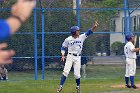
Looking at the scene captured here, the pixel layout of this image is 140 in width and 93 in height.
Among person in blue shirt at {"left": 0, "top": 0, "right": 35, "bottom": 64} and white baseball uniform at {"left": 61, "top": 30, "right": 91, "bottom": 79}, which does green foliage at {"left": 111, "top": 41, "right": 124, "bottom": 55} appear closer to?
white baseball uniform at {"left": 61, "top": 30, "right": 91, "bottom": 79}

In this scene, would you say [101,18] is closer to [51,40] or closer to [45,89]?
[51,40]

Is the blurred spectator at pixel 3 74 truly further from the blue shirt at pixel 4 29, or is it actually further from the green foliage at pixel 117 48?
the blue shirt at pixel 4 29

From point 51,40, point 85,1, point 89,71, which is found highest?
point 85,1

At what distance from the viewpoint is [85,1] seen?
78.0 ft

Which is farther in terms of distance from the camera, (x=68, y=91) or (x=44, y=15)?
(x=44, y=15)

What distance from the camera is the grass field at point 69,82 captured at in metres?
13.0

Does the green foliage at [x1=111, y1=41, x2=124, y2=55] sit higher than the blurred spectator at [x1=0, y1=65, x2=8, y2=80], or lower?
higher

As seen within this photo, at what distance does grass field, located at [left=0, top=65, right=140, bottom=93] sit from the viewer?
13.0m

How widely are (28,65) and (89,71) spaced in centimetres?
324

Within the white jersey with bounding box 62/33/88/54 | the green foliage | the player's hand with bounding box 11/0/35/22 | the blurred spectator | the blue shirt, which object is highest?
the player's hand with bounding box 11/0/35/22

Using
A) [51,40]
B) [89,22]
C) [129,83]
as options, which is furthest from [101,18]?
[129,83]

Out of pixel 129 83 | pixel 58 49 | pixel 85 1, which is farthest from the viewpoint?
pixel 85 1

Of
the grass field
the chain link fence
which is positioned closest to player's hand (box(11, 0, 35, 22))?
the grass field

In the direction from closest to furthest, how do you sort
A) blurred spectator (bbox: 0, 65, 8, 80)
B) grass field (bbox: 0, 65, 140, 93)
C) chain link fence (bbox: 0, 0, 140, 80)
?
grass field (bbox: 0, 65, 140, 93)
blurred spectator (bbox: 0, 65, 8, 80)
chain link fence (bbox: 0, 0, 140, 80)
